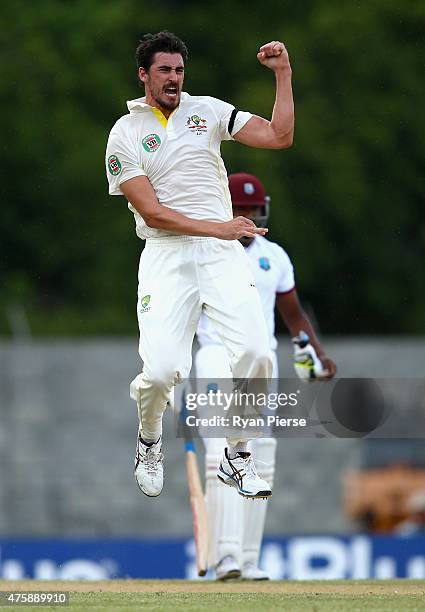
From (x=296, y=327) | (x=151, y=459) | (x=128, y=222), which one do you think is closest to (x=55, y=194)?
(x=128, y=222)

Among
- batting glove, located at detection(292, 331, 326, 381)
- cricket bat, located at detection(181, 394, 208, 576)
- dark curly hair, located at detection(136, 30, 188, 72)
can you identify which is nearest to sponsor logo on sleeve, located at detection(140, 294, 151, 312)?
dark curly hair, located at detection(136, 30, 188, 72)

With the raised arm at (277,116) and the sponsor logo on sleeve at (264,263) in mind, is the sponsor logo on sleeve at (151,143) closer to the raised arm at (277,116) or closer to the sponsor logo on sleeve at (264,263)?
the raised arm at (277,116)

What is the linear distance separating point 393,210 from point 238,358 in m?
15.5

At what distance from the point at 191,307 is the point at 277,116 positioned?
1.09m

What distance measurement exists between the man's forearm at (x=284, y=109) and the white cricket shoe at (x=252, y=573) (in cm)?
300

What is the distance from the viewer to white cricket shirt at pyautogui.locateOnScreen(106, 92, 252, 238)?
848cm

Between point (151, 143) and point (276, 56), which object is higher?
point (276, 56)

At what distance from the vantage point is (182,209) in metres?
8.47

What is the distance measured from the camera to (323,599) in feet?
27.4

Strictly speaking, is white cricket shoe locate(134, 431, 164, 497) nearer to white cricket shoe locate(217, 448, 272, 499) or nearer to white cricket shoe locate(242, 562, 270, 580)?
white cricket shoe locate(217, 448, 272, 499)

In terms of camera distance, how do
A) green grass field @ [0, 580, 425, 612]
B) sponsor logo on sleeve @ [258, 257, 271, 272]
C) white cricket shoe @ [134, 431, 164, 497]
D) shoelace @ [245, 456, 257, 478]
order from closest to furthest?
green grass field @ [0, 580, 425, 612] < shoelace @ [245, 456, 257, 478] < white cricket shoe @ [134, 431, 164, 497] < sponsor logo on sleeve @ [258, 257, 271, 272]

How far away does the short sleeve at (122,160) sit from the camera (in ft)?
27.8

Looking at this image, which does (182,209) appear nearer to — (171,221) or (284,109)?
(171,221)

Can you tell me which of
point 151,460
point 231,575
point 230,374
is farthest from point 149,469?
point 231,575
